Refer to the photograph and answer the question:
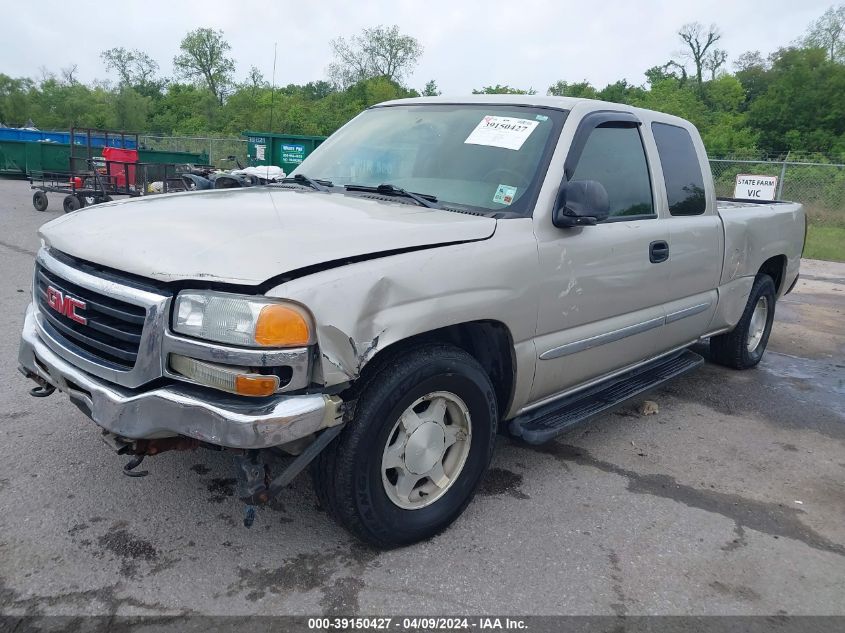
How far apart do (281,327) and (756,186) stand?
609 inches

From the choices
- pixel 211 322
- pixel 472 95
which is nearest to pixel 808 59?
pixel 472 95

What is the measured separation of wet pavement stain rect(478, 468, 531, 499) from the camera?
3.44 metres

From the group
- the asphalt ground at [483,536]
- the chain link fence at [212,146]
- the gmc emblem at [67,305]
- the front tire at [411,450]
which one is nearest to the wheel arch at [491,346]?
the front tire at [411,450]

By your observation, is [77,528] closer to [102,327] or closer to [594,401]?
[102,327]

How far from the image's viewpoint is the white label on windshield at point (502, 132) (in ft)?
11.5

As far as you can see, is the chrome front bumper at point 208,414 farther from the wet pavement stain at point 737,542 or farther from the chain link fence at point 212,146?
the chain link fence at point 212,146

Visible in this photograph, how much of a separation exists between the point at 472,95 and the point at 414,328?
6.48 feet

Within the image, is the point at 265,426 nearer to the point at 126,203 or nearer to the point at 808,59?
the point at 126,203

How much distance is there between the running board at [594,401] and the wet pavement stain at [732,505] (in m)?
0.36

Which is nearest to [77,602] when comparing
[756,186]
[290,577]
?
[290,577]

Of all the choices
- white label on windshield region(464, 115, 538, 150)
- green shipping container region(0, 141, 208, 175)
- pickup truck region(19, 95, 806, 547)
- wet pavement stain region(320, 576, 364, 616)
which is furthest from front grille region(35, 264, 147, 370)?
green shipping container region(0, 141, 208, 175)

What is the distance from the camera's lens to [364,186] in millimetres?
3623

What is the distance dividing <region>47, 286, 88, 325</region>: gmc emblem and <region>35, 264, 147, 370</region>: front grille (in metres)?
0.01

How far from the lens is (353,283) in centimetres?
242
